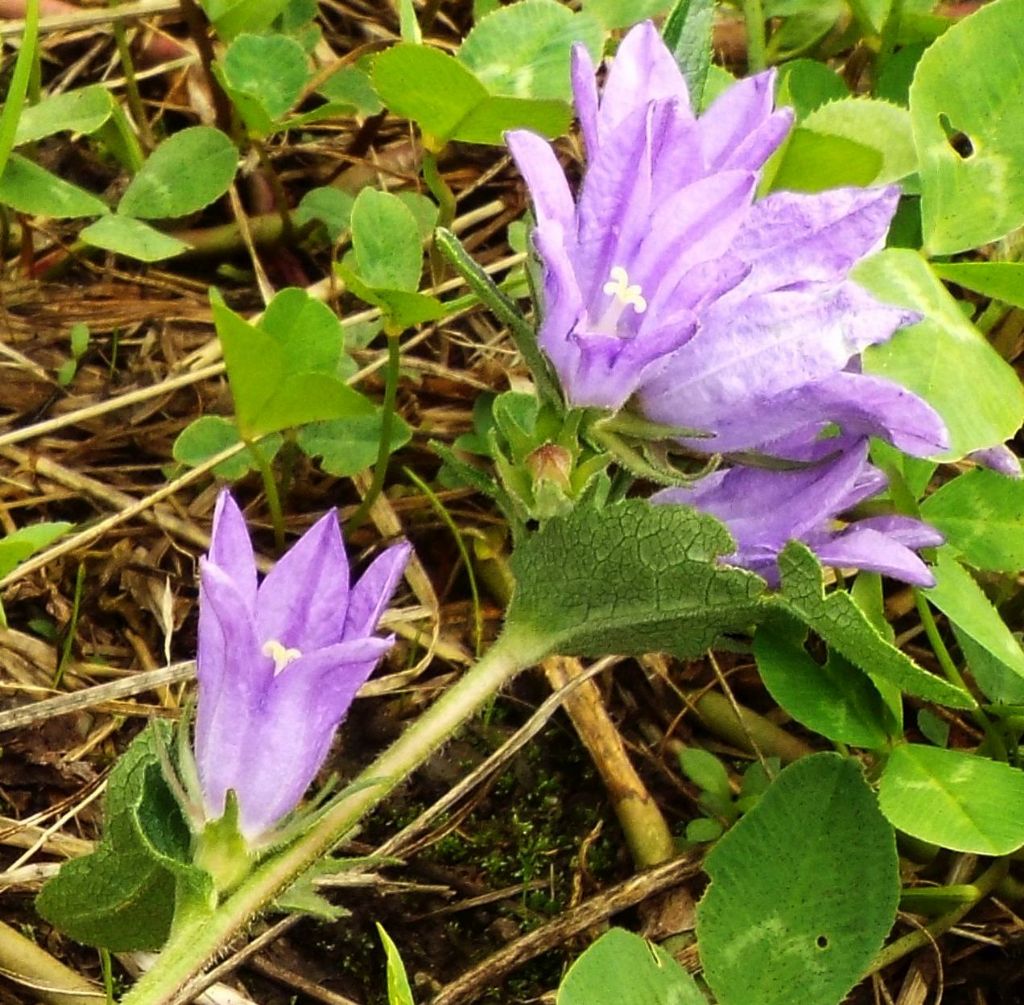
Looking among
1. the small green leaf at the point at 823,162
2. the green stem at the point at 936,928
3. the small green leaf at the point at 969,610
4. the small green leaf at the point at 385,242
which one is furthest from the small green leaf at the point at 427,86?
the green stem at the point at 936,928

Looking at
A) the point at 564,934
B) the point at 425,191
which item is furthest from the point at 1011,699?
the point at 425,191

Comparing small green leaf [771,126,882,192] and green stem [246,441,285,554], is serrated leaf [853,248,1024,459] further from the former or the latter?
green stem [246,441,285,554]

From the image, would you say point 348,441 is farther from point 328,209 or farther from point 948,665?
point 948,665

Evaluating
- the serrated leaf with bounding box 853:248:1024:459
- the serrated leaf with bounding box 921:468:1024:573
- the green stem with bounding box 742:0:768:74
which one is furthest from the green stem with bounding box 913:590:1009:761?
the green stem with bounding box 742:0:768:74

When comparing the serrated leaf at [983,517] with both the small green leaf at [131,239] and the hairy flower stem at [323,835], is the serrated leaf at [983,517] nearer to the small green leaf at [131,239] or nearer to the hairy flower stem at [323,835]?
the hairy flower stem at [323,835]

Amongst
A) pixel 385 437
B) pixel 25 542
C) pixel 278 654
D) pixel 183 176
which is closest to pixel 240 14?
pixel 183 176
